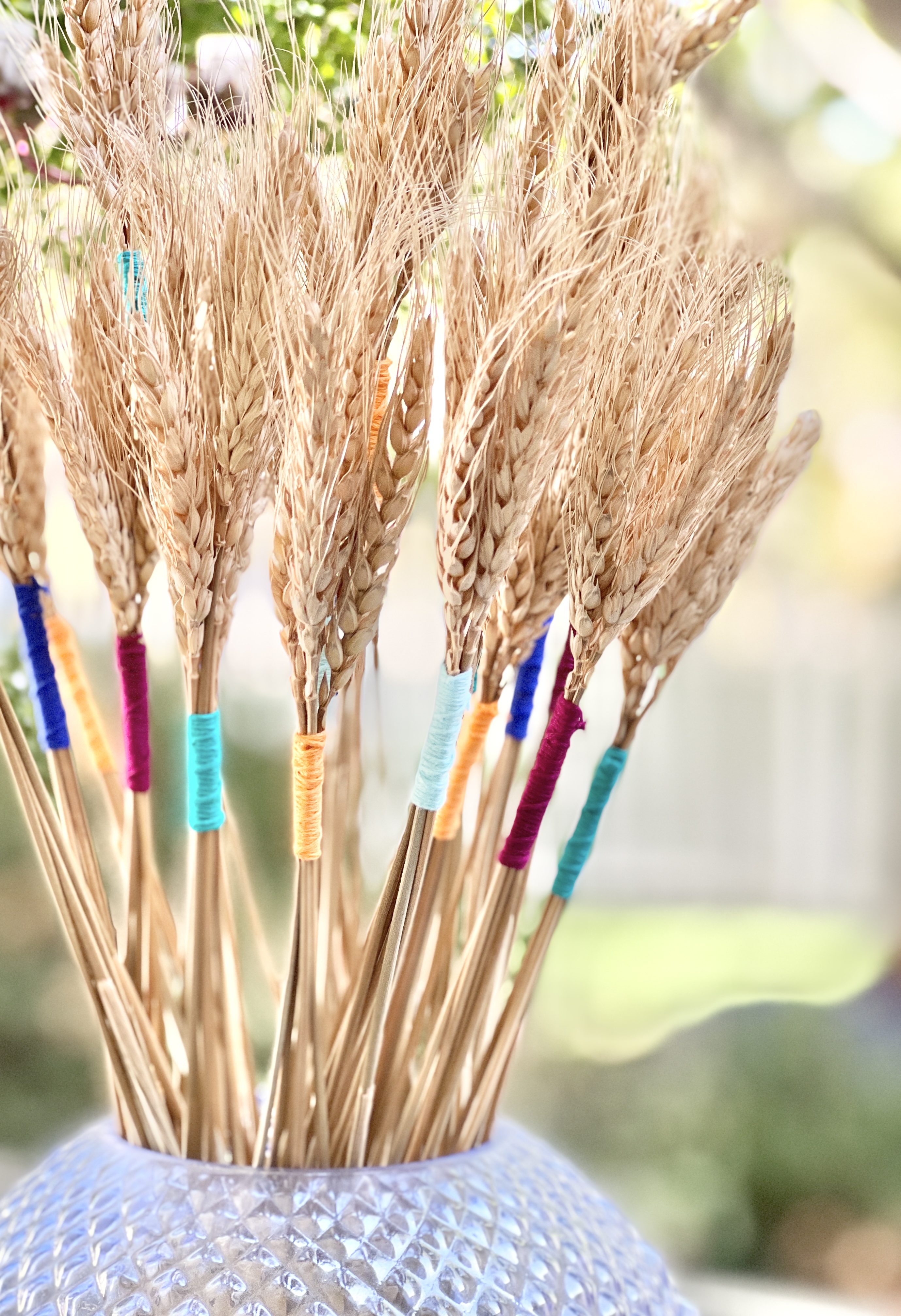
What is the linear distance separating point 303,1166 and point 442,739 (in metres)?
0.18

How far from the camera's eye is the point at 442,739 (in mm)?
405

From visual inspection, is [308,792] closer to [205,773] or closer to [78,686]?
[205,773]

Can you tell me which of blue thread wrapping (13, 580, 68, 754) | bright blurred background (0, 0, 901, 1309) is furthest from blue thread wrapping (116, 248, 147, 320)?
bright blurred background (0, 0, 901, 1309)

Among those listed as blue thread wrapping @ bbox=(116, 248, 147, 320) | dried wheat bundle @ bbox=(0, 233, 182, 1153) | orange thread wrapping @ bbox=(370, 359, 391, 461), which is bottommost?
dried wheat bundle @ bbox=(0, 233, 182, 1153)

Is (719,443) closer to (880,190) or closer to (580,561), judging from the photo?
(580,561)

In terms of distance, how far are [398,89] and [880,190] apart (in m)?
0.76

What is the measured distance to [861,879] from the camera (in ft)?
3.37

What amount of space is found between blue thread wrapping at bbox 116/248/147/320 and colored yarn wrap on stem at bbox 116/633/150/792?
138 millimetres

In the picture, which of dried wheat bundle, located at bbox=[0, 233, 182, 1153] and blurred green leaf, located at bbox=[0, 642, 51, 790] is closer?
dried wheat bundle, located at bbox=[0, 233, 182, 1153]

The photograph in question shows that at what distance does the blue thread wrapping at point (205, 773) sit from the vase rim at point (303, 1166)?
0.13m

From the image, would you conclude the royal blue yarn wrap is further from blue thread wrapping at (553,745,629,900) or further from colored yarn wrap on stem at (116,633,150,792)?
colored yarn wrap on stem at (116,633,150,792)

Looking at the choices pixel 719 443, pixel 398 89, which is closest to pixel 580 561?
pixel 719 443

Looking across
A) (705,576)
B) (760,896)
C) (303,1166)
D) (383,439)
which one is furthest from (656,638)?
(760,896)

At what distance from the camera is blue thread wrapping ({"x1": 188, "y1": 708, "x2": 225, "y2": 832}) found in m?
0.42
